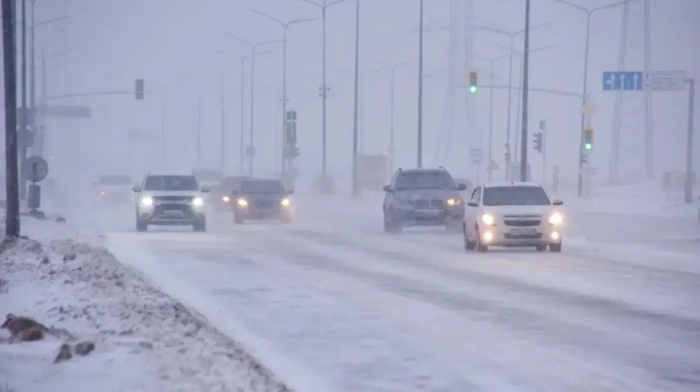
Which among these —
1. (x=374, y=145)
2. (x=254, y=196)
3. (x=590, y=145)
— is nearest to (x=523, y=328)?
(x=254, y=196)

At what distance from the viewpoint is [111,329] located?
1455 centimetres

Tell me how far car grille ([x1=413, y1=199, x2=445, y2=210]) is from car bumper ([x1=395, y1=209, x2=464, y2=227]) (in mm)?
88

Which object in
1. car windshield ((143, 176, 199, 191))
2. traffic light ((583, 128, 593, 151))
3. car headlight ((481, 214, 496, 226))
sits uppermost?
traffic light ((583, 128, 593, 151))

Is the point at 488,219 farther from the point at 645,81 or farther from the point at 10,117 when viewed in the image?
the point at 645,81

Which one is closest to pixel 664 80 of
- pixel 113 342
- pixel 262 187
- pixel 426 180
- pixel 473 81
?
pixel 473 81

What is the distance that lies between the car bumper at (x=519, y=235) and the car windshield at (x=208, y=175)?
43117mm

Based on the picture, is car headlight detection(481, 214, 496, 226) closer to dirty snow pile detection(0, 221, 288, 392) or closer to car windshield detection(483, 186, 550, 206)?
car windshield detection(483, 186, 550, 206)

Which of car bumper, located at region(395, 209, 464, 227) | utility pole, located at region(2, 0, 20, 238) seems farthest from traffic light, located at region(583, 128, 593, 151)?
utility pole, located at region(2, 0, 20, 238)

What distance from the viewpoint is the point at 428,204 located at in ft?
133

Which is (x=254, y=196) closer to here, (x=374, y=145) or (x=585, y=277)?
(x=585, y=277)

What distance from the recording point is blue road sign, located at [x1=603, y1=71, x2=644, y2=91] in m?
65.1

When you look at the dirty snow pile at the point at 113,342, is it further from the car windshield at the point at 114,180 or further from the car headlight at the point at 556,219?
the car windshield at the point at 114,180

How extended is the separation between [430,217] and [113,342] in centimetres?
2736

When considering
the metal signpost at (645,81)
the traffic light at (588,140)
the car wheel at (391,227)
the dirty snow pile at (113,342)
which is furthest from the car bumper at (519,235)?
the traffic light at (588,140)
